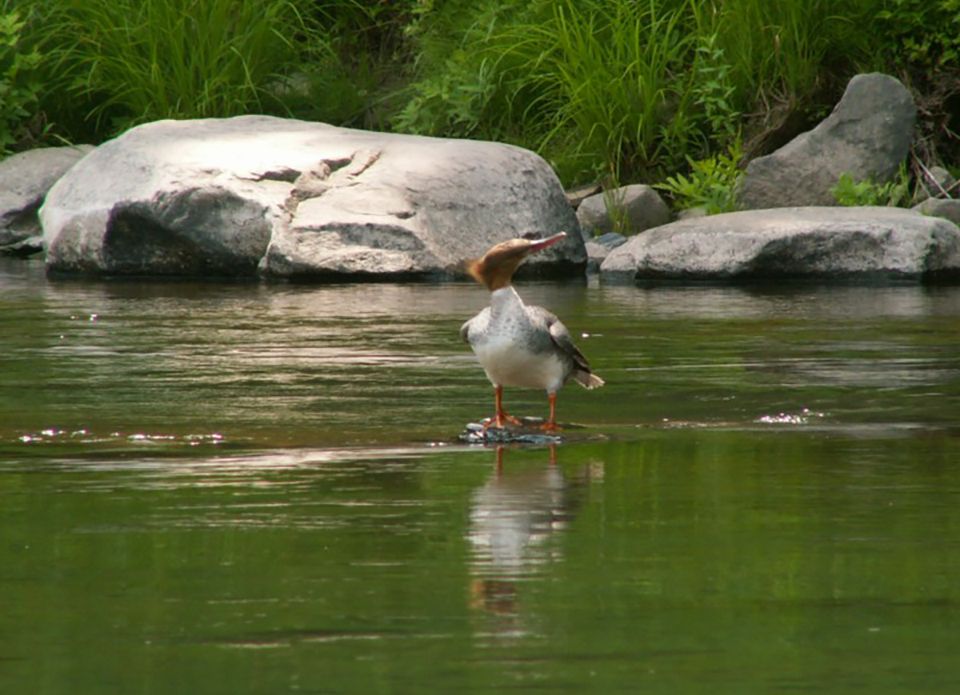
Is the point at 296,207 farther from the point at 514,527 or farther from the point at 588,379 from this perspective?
the point at 514,527

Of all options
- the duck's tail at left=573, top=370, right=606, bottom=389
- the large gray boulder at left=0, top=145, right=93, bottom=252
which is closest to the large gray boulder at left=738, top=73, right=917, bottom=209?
the large gray boulder at left=0, top=145, right=93, bottom=252

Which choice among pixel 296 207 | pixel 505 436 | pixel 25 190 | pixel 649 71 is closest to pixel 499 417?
pixel 505 436

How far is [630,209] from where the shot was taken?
45.9ft

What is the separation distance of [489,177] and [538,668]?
33.0 feet

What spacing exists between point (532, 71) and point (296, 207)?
3148 mm

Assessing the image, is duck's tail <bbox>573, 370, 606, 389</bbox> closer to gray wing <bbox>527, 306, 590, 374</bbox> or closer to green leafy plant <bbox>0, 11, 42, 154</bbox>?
gray wing <bbox>527, 306, 590, 374</bbox>

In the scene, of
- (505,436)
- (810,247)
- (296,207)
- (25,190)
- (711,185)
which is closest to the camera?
(505,436)

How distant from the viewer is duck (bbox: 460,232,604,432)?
5.52 meters

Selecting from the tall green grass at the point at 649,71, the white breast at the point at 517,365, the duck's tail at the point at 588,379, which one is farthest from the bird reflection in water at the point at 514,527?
the tall green grass at the point at 649,71

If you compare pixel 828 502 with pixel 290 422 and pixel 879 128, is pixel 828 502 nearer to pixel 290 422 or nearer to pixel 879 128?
pixel 290 422

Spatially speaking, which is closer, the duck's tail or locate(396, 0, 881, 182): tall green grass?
the duck's tail

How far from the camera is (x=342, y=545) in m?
3.89

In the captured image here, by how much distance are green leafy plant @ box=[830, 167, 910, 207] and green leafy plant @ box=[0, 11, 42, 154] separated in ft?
22.0

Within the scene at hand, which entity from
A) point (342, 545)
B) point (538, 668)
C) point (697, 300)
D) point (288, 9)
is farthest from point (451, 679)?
point (288, 9)
